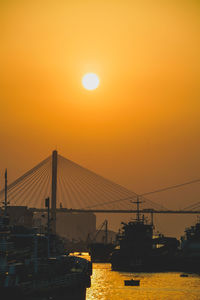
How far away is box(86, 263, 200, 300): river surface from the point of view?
2982 inches

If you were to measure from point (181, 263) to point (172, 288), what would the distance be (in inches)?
1619

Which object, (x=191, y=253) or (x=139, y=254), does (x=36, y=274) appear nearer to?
(x=139, y=254)

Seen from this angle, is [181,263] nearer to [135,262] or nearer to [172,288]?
[135,262]

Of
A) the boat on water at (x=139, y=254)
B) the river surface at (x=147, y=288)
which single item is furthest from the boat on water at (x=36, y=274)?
the boat on water at (x=139, y=254)

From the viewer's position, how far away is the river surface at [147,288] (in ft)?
249

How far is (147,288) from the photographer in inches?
3337

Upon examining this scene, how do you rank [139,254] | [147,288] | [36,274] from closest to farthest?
[36,274]
[147,288]
[139,254]

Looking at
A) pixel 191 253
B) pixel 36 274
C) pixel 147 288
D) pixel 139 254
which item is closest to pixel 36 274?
pixel 36 274

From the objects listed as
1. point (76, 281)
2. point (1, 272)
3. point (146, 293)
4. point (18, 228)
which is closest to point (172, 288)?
point (146, 293)

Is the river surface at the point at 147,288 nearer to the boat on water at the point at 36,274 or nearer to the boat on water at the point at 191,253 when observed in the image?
the boat on water at the point at 36,274

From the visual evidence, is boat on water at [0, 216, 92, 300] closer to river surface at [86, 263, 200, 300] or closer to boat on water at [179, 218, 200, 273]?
river surface at [86, 263, 200, 300]

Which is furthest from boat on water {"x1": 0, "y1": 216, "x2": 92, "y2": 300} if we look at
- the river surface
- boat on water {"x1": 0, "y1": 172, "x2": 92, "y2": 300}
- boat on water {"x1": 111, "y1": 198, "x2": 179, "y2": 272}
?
boat on water {"x1": 111, "y1": 198, "x2": 179, "y2": 272}

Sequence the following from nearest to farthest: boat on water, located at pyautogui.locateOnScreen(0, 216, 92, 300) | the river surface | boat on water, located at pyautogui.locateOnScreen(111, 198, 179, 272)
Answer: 1. boat on water, located at pyautogui.locateOnScreen(0, 216, 92, 300)
2. the river surface
3. boat on water, located at pyautogui.locateOnScreen(111, 198, 179, 272)

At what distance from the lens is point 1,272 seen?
56.2 metres
